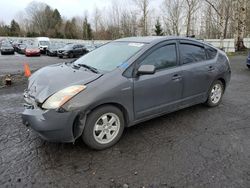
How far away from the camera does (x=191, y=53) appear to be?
189 inches

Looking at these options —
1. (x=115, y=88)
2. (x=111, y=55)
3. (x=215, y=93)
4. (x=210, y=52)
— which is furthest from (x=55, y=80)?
(x=215, y=93)

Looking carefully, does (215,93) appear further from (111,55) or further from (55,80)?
(55,80)

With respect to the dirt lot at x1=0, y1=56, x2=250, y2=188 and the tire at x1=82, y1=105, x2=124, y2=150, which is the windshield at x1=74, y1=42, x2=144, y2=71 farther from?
the dirt lot at x1=0, y1=56, x2=250, y2=188

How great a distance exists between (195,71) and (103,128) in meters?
2.19

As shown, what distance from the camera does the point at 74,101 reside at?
3.25 m

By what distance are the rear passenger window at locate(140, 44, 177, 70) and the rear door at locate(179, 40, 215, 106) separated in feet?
0.71

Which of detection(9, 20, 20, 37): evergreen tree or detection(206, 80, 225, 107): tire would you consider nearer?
detection(206, 80, 225, 107): tire

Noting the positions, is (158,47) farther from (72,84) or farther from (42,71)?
(42,71)

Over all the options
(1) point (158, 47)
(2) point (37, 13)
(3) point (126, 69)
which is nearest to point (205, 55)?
(1) point (158, 47)

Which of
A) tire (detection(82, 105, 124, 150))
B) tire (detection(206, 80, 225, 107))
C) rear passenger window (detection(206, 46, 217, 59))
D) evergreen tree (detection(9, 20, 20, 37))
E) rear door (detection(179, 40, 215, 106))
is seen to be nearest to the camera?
tire (detection(82, 105, 124, 150))

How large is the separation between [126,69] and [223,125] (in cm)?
212

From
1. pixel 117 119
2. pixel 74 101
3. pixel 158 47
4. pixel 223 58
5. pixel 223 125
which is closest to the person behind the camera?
pixel 74 101

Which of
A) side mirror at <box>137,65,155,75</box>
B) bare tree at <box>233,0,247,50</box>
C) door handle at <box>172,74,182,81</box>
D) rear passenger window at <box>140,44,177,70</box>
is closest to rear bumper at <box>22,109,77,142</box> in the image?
side mirror at <box>137,65,155,75</box>

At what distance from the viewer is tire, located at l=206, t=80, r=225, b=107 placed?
5.32 meters
